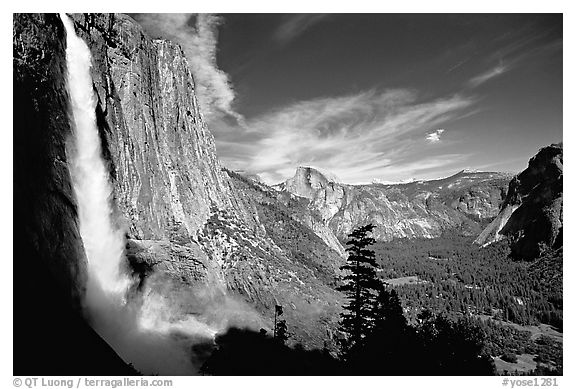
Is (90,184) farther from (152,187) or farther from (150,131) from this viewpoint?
(150,131)

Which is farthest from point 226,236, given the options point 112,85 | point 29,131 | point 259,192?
point 259,192

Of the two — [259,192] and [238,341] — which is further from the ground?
[259,192]

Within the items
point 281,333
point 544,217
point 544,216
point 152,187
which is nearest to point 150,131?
point 152,187

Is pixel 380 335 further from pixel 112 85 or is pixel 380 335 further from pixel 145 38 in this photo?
pixel 145 38

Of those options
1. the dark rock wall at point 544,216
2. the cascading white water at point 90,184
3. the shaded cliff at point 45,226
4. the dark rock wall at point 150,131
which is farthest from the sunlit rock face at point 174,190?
the dark rock wall at point 544,216

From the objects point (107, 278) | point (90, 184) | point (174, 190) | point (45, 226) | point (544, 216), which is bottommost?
point (107, 278)
